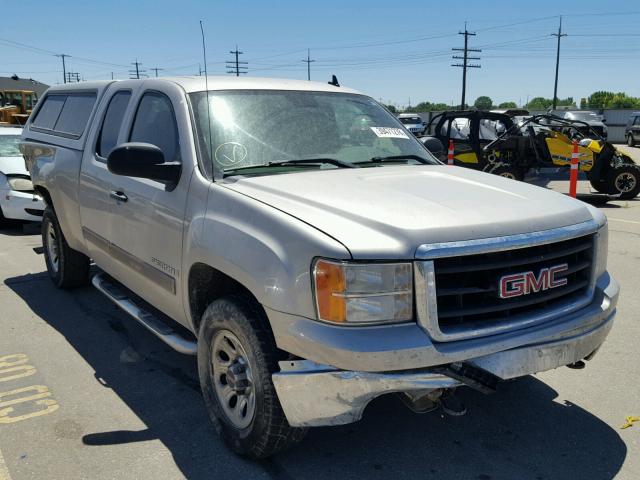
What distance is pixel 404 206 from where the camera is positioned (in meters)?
2.81

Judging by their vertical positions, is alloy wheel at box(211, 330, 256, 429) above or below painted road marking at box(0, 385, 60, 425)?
above

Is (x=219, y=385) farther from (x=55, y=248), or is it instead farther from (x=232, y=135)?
(x=55, y=248)

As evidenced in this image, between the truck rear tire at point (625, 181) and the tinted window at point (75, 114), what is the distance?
10483mm

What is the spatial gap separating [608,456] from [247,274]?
2006mm

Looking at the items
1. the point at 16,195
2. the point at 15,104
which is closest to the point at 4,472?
the point at 16,195

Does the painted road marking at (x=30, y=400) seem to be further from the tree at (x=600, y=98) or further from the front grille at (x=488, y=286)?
the tree at (x=600, y=98)

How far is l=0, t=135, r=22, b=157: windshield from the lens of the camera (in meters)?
9.97

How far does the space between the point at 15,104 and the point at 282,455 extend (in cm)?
3164

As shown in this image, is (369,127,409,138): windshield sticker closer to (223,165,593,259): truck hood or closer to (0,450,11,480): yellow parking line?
(223,165,593,259): truck hood

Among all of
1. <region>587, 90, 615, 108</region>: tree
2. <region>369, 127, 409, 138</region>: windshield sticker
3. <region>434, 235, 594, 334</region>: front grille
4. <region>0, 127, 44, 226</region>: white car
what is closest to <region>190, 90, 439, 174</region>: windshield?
<region>369, 127, 409, 138</region>: windshield sticker

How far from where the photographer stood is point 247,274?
2764 mm

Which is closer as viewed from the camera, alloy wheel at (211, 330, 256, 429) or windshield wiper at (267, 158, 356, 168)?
alloy wheel at (211, 330, 256, 429)

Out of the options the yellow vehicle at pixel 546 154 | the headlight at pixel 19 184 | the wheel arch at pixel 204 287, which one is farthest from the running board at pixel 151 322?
the yellow vehicle at pixel 546 154

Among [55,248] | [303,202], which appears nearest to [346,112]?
[303,202]
